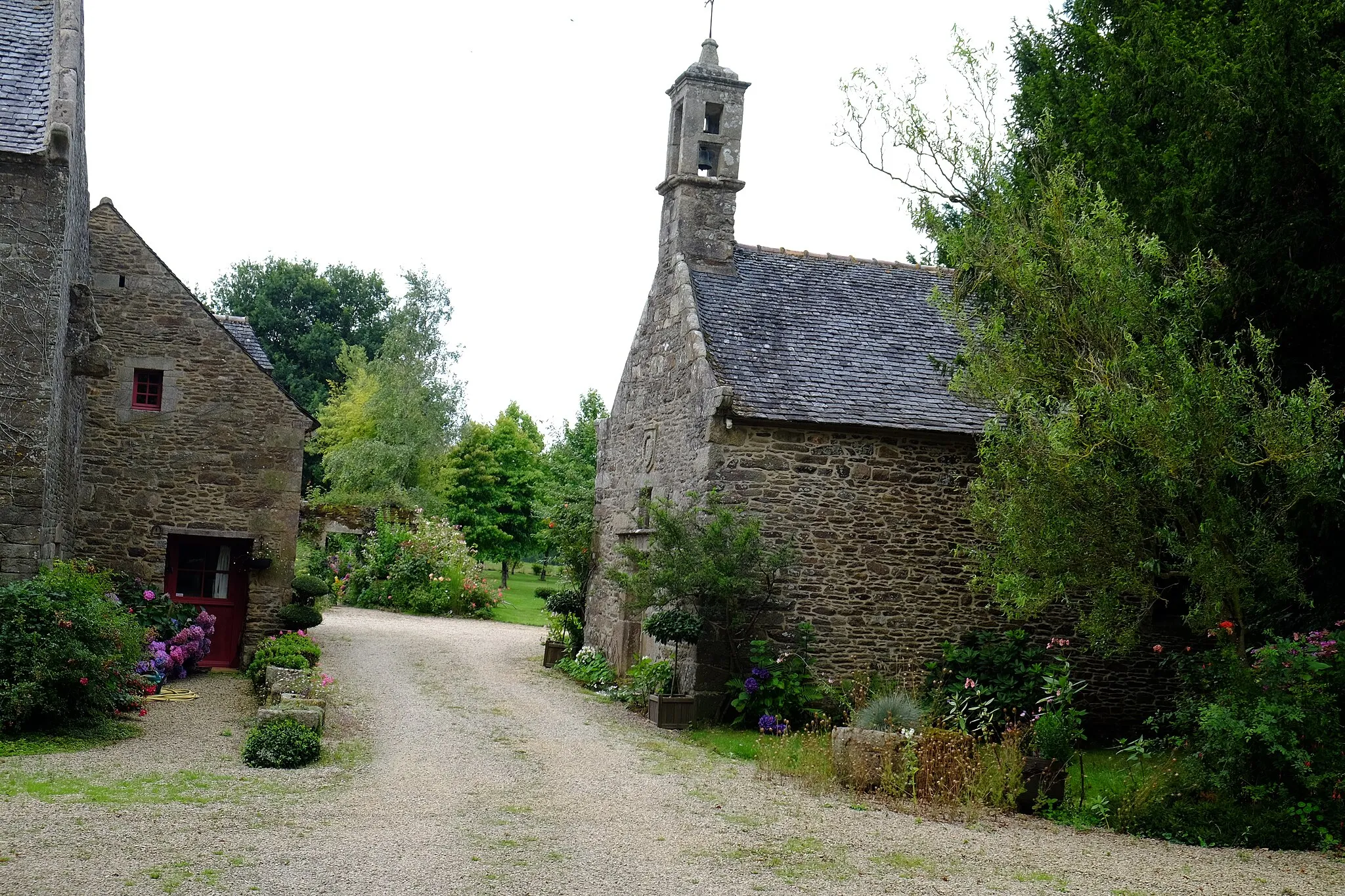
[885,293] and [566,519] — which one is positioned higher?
[885,293]

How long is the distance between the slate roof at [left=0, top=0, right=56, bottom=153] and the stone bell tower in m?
8.04

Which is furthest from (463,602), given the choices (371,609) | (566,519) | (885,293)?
(885,293)

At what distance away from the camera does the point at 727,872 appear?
7723mm

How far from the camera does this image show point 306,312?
46438 mm

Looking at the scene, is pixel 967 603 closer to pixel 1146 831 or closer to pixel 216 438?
pixel 1146 831

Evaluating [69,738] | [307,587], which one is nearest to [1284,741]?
[69,738]

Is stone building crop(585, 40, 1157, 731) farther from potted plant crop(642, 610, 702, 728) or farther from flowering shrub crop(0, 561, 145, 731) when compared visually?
flowering shrub crop(0, 561, 145, 731)

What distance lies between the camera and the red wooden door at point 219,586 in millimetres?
16719

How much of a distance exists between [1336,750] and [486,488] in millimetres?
30985

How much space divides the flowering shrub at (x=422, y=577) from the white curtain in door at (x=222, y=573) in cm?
1012

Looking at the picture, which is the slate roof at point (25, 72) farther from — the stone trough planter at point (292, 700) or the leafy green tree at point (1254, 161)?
the leafy green tree at point (1254, 161)

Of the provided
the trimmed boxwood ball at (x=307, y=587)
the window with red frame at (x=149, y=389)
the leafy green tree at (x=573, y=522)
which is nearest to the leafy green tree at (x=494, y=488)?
the leafy green tree at (x=573, y=522)

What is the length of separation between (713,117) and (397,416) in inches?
895

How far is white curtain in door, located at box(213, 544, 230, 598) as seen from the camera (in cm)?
1686
